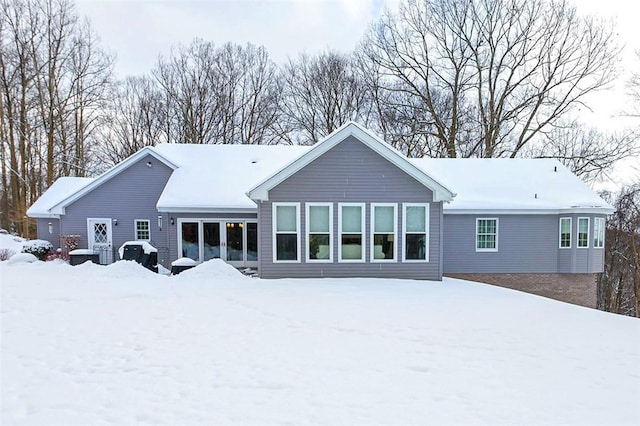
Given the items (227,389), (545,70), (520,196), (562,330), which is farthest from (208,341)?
(545,70)

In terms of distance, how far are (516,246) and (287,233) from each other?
864 centimetres

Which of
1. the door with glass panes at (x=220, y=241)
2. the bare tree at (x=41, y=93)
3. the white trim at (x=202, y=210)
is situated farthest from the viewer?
the bare tree at (x=41, y=93)

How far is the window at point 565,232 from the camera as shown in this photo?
12602 millimetres

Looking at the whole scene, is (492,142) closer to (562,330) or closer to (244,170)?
(244,170)

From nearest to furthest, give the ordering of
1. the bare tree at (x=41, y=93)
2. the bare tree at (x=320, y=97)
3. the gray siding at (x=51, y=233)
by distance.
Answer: the gray siding at (x=51, y=233) < the bare tree at (x=41, y=93) < the bare tree at (x=320, y=97)

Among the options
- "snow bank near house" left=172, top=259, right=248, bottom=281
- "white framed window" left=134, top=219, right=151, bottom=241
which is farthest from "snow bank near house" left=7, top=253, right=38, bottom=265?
"snow bank near house" left=172, top=259, right=248, bottom=281

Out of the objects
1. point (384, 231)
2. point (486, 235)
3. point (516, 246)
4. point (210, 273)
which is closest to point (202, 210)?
point (210, 273)

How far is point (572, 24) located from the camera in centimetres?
1991

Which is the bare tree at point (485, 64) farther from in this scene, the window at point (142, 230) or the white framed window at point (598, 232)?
the window at point (142, 230)

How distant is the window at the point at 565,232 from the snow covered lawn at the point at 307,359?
586cm

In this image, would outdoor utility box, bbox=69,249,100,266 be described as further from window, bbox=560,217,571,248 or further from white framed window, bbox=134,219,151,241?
window, bbox=560,217,571,248

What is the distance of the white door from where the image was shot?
45.8 feet

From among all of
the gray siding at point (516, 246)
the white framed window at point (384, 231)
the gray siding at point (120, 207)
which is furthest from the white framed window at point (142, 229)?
the gray siding at point (516, 246)

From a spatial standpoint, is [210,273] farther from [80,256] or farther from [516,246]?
[516,246]
